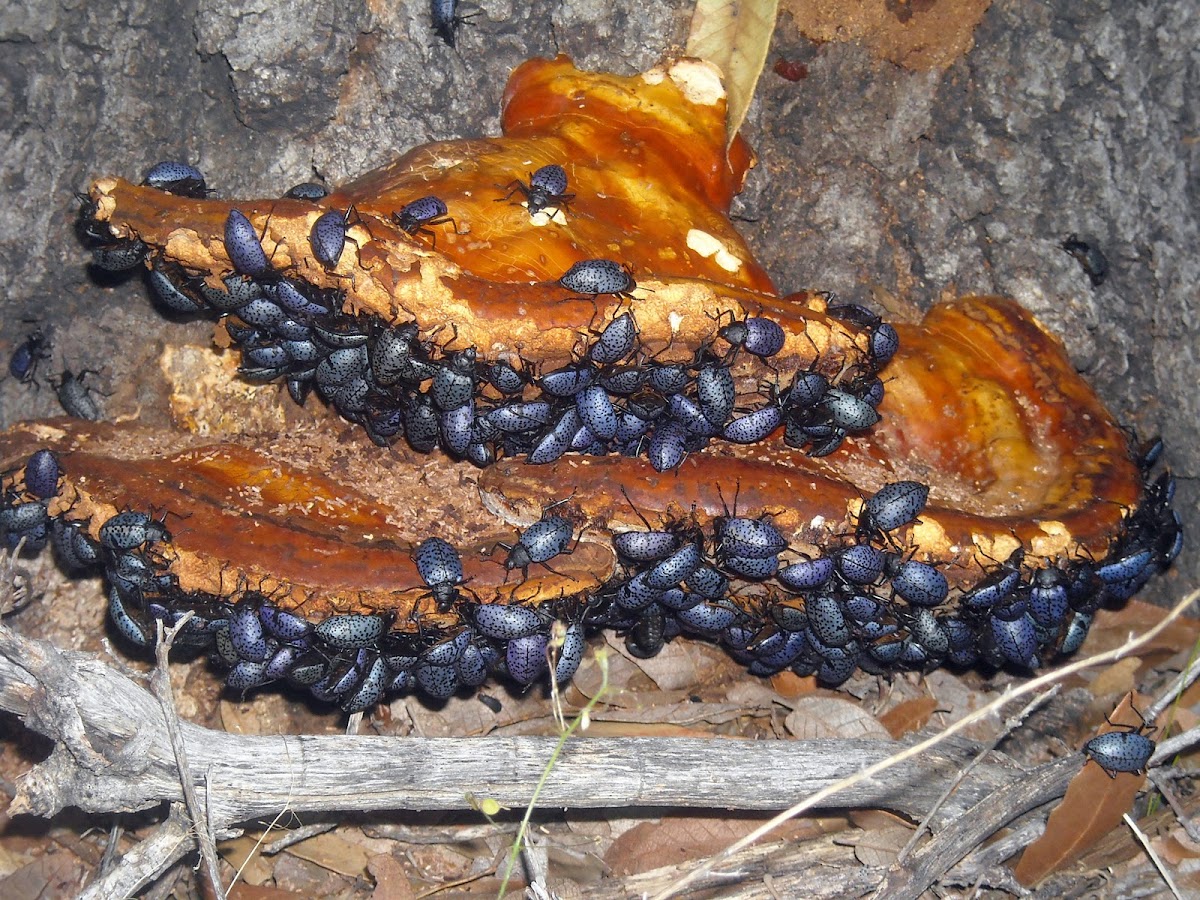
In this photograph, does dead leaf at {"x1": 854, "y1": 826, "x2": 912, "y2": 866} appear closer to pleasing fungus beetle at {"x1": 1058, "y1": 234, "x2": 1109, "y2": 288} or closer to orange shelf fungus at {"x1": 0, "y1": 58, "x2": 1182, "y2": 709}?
orange shelf fungus at {"x1": 0, "y1": 58, "x2": 1182, "y2": 709}

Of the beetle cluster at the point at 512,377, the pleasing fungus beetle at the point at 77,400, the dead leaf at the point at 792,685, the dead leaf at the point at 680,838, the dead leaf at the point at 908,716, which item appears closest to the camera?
the beetle cluster at the point at 512,377

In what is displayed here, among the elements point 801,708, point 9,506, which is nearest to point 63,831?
point 9,506

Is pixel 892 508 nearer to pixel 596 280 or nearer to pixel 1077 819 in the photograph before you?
pixel 596 280

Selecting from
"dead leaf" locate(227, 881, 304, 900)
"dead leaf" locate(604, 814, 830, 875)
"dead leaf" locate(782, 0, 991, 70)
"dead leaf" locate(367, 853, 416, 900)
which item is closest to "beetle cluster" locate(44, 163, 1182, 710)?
"dead leaf" locate(367, 853, 416, 900)

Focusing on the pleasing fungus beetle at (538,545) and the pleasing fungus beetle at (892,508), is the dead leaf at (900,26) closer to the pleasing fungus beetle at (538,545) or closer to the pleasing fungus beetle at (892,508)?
the pleasing fungus beetle at (892,508)

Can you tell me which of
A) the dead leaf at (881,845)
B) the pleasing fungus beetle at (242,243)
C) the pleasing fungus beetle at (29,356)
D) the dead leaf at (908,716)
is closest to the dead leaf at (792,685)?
the dead leaf at (908,716)
